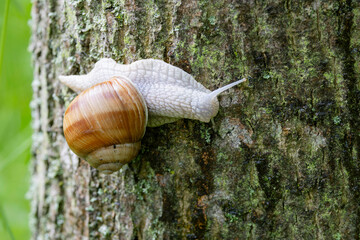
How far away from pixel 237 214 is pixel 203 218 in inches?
8.3

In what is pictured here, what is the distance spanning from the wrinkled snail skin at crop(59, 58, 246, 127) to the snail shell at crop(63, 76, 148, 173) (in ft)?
0.33

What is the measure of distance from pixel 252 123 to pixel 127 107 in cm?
72

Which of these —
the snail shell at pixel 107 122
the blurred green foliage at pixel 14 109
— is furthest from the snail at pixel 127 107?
the blurred green foliage at pixel 14 109

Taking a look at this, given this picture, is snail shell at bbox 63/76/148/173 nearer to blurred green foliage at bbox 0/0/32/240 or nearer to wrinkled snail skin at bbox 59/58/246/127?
wrinkled snail skin at bbox 59/58/246/127

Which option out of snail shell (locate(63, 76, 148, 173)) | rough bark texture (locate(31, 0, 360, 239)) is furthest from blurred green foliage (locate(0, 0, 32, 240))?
rough bark texture (locate(31, 0, 360, 239))

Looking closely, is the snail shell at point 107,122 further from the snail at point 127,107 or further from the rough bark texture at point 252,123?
the rough bark texture at point 252,123

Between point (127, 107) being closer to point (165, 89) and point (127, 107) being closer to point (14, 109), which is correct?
point (165, 89)

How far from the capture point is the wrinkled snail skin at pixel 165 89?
181cm

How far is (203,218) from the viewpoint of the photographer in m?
1.96

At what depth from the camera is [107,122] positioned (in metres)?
1.74

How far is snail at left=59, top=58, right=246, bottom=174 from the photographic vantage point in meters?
1.75

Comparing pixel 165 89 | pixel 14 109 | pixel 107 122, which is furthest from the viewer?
pixel 14 109

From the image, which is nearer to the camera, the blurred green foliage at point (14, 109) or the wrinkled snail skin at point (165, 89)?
the wrinkled snail skin at point (165, 89)

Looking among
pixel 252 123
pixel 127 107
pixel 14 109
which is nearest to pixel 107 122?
pixel 127 107
